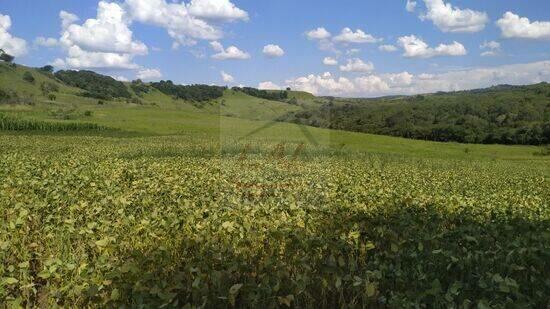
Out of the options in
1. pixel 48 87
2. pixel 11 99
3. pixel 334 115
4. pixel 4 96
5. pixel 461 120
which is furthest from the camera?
pixel 48 87

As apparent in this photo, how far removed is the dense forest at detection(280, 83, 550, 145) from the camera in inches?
5231

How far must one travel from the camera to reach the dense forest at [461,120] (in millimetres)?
132875

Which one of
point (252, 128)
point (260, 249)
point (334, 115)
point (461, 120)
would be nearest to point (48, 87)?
→ point (334, 115)

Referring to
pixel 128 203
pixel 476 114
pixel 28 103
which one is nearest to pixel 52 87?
pixel 28 103

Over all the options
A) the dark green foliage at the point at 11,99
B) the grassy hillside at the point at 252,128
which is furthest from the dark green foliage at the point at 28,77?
the dark green foliage at the point at 11,99

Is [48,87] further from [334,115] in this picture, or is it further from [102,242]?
[102,242]

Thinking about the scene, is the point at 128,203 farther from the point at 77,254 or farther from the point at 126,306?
the point at 126,306

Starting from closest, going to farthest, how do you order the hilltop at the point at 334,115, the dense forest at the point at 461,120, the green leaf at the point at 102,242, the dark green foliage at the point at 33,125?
the green leaf at the point at 102,242 → the dark green foliage at the point at 33,125 → the hilltop at the point at 334,115 → the dense forest at the point at 461,120

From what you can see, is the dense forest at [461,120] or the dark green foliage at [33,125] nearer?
the dark green foliage at [33,125]

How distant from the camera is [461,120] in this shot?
151 meters

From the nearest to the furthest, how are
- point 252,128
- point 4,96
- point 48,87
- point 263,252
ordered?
point 263,252
point 252,128
point 4,96
point 48,87

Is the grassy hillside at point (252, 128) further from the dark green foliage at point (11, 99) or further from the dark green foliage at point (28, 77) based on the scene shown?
the dark green foliage at point (28, 77)

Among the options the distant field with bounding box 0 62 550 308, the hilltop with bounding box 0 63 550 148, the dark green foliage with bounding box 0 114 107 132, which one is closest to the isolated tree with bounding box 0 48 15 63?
the hilltop with bounding box 0 63 550 148

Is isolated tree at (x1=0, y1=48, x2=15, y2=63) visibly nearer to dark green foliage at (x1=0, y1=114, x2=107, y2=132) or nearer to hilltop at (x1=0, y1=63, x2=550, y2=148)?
hilltop at (x1=0, y1=63, x2=550, y2=148)
